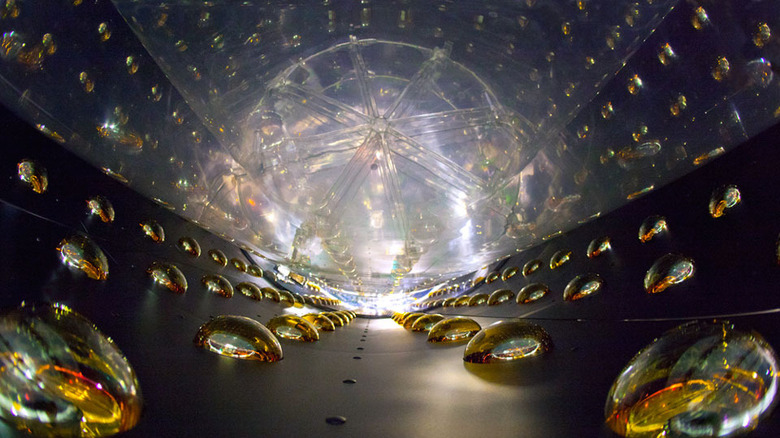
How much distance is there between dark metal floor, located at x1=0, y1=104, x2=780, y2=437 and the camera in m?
0.36

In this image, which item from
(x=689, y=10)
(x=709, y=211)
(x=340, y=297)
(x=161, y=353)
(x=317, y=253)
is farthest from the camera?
(x=340, y=297)

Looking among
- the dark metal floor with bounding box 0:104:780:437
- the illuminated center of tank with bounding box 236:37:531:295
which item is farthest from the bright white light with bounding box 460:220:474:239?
the dark metal floor with bounding box 0:104:780:437

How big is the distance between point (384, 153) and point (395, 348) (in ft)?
2.21

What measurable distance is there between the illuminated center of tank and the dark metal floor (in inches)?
18.0

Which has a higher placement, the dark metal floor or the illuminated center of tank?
the illuminated center of tank

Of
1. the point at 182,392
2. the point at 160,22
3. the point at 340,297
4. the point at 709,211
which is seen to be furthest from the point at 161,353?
the point at 340,297

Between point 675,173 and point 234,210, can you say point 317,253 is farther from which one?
point 675,173

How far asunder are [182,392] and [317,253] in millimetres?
1249

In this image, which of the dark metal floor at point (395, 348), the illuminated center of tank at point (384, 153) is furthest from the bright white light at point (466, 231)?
the dark metal floor at point (395, 348)

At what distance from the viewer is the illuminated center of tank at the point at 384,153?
1.18 metres

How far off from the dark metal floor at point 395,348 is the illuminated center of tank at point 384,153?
457 mm

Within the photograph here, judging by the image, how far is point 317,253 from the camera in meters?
1.65

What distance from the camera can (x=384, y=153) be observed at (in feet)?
4.56

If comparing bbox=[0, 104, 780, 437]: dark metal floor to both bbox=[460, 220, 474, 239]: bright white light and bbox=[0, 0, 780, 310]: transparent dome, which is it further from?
bbox=[460, 220, 474, 239]: bright white light
